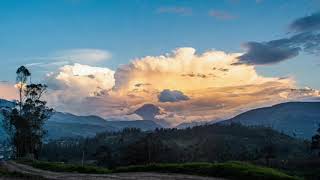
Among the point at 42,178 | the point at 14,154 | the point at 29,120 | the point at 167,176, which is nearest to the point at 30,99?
the point at 29,120

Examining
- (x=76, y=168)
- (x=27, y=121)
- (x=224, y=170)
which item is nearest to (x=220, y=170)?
(x=224, y=170)

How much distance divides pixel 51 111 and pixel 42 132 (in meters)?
5.06

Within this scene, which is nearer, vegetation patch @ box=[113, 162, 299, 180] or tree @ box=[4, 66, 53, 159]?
vegetation patch @ box=[113, 162, 299, 180]

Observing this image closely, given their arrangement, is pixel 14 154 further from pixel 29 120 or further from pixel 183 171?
pixel 183 171

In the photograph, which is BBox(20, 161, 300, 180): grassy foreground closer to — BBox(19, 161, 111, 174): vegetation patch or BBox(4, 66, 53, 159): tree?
BBox(19, 161, 111, 174): vegetation patch

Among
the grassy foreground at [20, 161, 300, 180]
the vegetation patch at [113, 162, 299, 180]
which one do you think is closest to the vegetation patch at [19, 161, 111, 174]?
the grassy foreground at [20, 161, 300, 180]

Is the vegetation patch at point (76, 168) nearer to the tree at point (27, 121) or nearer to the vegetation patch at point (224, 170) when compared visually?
the vegetation patch at point (224, 170)

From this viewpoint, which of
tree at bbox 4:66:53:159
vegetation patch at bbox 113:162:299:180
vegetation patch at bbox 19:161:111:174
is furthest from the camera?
tree at bbox 4:66:53:159

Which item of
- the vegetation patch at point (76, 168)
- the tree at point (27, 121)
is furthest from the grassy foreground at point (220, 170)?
the tree at point (27, 121)

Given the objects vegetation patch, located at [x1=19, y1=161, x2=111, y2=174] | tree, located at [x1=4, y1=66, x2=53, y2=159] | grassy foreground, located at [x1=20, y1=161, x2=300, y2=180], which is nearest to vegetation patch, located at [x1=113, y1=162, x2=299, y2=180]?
grassy foreground, located at [x1=20, y1=161, x2=300, y2=180]

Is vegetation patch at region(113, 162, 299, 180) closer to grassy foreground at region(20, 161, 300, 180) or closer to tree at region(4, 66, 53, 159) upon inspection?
grassy foreground at region(20, 161, 300, 180)

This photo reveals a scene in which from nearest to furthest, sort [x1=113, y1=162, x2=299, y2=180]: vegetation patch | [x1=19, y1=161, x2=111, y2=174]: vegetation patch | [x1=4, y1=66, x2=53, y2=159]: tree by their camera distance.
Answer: [x1=113, y1=162, x2=299, y2=180]: vegetation patch < [x1=19, y1=161, x2=111, y2=174]: vegetation patch < [x1=4, y1=66, x2=53, y2=159]: tree

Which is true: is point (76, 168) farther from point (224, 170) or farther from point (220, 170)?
point (224, 170)

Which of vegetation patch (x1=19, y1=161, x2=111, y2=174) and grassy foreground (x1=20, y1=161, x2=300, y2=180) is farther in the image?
vegetation patch (x1=19, y1=161, x2=111, y2=174)
